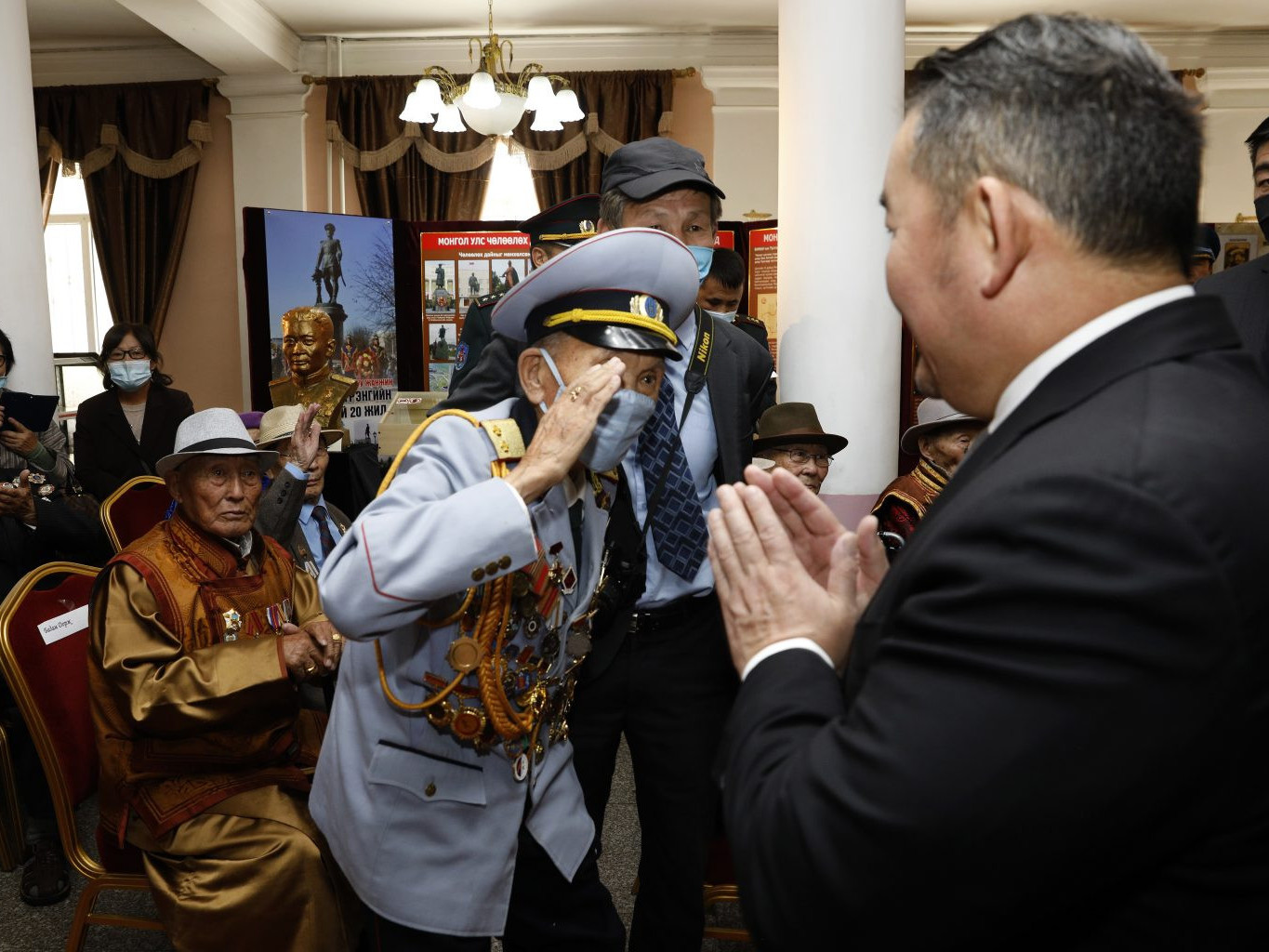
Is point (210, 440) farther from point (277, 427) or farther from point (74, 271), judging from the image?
point (74, 271)

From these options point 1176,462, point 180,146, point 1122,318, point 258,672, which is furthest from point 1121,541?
point 180,146

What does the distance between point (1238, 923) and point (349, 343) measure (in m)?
6.71

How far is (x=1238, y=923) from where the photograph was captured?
702mm

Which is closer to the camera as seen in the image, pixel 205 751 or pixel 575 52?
pixel 205 751

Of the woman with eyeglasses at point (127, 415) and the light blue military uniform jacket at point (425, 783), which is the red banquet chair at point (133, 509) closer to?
the woman with eyeglasses at point (127, 415)

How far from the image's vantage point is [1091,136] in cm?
71

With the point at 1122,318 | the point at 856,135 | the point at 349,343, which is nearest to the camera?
the point at 1122,318

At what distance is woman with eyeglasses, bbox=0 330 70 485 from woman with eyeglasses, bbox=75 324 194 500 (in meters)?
0.54

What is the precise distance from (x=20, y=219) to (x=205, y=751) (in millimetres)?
3173

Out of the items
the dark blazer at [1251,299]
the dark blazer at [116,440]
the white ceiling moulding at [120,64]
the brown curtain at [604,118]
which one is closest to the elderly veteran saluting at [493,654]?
the dark blazer at [1251,299]

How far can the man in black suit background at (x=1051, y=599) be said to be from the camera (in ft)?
2.07

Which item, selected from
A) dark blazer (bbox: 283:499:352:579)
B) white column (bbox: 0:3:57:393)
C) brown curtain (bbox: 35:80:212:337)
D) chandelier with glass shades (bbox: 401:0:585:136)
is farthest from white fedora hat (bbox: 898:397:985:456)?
brown curtain (bbox: 35:80:212:337)

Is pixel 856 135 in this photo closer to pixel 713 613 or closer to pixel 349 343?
pixel 713 613

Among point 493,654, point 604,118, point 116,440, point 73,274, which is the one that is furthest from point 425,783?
point 73,274
